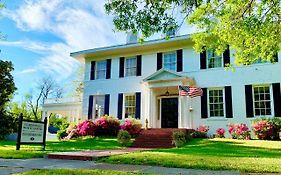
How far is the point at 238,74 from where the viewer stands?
16.3 meters

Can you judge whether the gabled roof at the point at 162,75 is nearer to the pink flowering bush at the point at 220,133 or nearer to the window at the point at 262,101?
the pink flowering bush at the point at 220,133

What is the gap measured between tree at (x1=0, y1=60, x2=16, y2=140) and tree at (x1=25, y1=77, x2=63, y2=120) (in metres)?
32.4

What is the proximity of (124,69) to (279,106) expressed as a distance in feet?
33.3

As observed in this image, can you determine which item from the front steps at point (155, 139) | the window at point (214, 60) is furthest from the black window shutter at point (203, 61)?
the front steps at point (155, 139)

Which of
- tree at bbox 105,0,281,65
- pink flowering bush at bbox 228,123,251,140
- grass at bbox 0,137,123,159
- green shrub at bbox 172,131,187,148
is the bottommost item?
grass at bbox 0,137,123,159

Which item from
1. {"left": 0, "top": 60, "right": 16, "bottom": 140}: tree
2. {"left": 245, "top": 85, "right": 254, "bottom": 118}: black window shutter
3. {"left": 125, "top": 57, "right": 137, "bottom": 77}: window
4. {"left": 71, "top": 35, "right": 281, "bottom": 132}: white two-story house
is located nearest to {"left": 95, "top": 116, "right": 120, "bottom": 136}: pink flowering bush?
{"left": 71, "top": 35, "right": 281, "bottom": 132}: white two-story house

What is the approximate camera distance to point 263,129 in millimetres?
14227

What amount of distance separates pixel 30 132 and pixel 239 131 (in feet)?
34.4

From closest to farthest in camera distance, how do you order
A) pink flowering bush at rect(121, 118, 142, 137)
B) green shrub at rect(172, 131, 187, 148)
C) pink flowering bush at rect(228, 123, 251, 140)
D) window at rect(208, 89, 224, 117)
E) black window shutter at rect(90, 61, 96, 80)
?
green shrub at rect(172, 131, 187, 148) → pink flowering bush at rect(228, 123, 251, 140) → pink flowering bush at rect(121, 118, 142, 137) → window at rect(208, 89, 224, 117) → black window shutter at rect(90, 61, 96, 80)

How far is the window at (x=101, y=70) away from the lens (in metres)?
20.4

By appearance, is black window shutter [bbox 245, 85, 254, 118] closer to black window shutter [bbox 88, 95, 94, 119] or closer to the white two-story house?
the white two-story house

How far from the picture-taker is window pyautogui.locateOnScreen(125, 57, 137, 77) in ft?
63.6

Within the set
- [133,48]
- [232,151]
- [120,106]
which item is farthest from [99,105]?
[232,151]

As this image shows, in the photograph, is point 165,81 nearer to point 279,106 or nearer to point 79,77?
point 279,106
